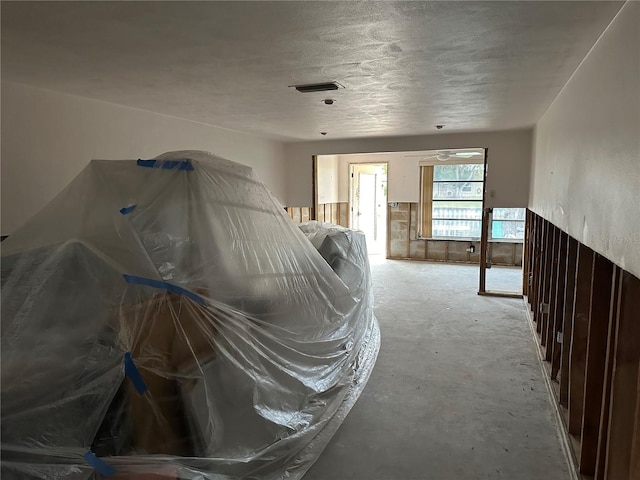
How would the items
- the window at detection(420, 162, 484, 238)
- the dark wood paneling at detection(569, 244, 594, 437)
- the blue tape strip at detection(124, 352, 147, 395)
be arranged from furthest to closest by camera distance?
the window at detection(420, 162, 484, 238), the dark wood paneling at detection(569, 244, 594, 437), the blue tape strip at detection(124, 352, 147, 395)

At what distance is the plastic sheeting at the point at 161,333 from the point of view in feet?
4.84

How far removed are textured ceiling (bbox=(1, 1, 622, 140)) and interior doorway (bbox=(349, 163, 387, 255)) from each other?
6419 mm

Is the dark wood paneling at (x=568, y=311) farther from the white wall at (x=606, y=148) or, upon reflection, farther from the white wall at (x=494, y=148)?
the white wall at (x=494, y=148)

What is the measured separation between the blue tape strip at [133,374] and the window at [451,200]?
795cm

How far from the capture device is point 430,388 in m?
3.14

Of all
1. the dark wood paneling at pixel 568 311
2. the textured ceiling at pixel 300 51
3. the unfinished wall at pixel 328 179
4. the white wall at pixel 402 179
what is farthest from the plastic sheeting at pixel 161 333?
the white wall at pixel 402 179

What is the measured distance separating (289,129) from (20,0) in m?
3.43

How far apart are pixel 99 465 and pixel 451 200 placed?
8407 mm

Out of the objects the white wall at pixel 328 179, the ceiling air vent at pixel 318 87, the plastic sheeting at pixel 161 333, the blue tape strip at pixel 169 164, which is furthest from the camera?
the white wall at pixel 328 179

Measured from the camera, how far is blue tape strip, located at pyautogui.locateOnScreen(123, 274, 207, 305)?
1761 mm

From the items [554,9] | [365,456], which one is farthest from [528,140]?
[365,456]

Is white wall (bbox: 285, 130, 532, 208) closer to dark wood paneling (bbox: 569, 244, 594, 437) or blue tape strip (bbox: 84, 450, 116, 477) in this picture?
dark wood paneling (bbox: 569, 244, 594, 437)

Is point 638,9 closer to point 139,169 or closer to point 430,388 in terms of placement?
point 139,169

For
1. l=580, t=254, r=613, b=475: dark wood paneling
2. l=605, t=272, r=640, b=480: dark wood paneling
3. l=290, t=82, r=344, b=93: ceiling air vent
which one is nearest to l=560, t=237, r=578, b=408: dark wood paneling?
l=580, t=254, r=613, b=475: dark wood paneling
